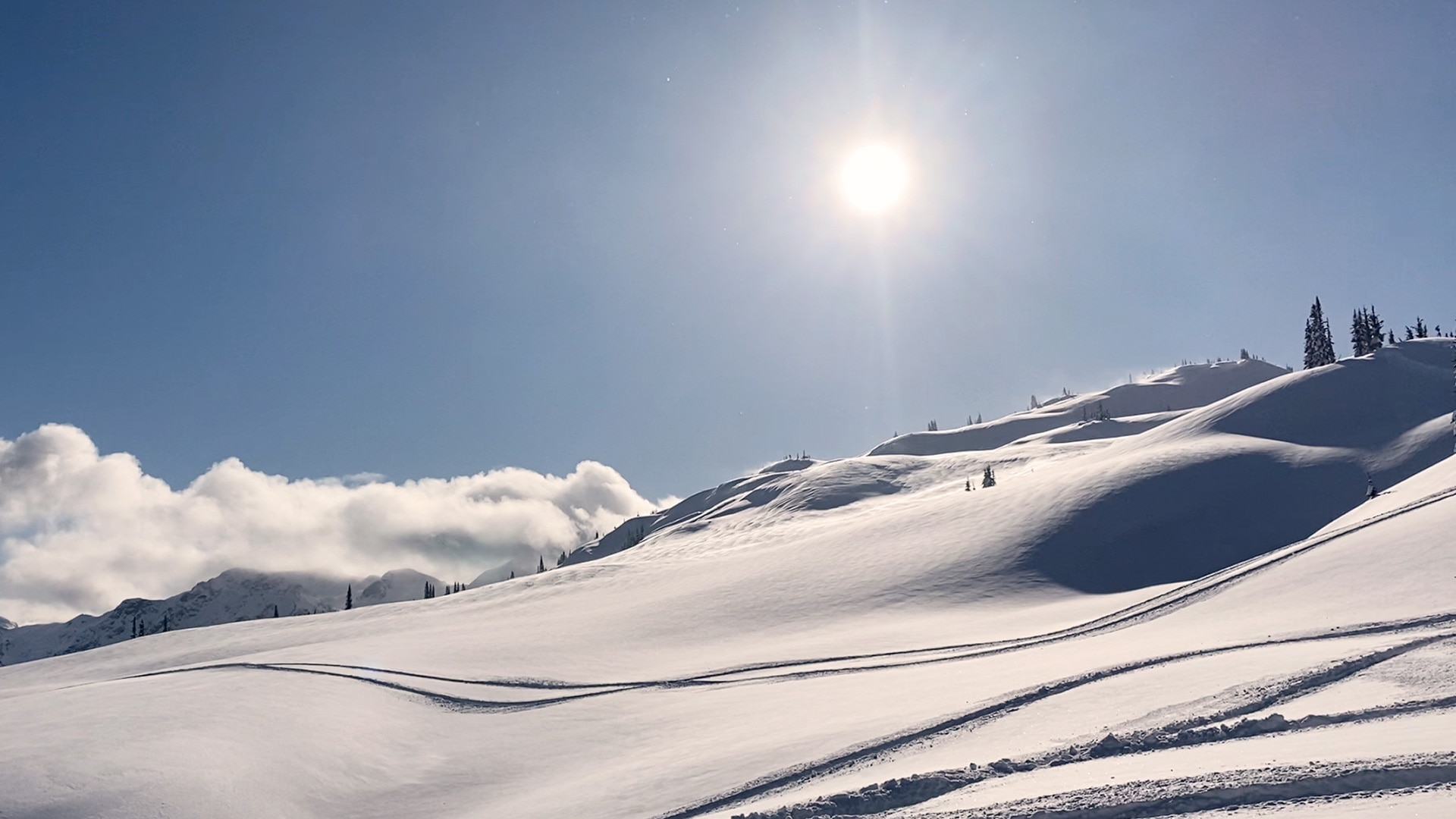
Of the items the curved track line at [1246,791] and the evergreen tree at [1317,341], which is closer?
the curved track line at [1246,791]

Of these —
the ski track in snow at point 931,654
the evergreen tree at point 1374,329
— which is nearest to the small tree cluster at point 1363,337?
the evergreen tree at point 1374,329

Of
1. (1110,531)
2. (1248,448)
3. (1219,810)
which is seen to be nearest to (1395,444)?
(1248,448)

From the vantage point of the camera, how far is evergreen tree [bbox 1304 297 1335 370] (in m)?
97.7

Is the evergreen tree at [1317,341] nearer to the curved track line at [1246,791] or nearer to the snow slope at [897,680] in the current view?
the snow slope at [897,680]

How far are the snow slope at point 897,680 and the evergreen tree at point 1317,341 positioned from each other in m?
37.4

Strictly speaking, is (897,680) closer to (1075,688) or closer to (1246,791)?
(1075,688)

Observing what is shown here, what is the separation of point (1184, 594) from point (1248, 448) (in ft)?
133

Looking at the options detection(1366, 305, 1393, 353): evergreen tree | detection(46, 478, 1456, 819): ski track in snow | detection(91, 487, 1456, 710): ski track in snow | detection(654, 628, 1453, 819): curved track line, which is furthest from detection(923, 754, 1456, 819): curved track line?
detection(1366, 305, 1393, 353): evergreen tree

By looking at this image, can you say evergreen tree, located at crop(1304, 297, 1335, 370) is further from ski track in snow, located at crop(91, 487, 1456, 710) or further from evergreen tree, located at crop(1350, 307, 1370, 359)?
ski track in snow, located at crop(91, 487, 1456, 710)

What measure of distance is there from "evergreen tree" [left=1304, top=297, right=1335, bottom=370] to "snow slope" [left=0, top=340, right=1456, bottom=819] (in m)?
37.4

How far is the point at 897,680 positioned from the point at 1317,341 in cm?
10195

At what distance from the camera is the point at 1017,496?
201 feet

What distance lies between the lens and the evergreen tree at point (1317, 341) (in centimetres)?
9769

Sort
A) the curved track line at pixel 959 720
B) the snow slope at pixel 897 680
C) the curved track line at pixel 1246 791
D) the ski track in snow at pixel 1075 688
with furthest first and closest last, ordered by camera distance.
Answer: the curved track line at pixel 959 720, the snow slope at pixel 897 680, the ski track in snow at pixel 1075 688, the curved track line at pixel 1246 791
